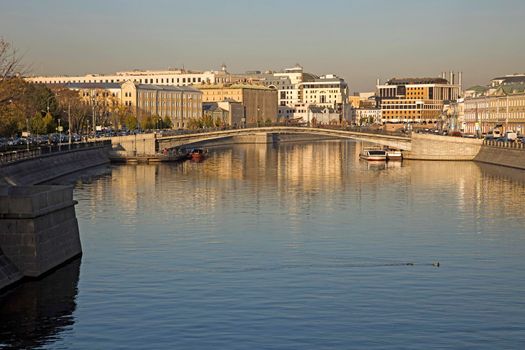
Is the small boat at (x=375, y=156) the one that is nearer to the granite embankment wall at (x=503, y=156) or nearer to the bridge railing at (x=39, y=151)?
the granite embankment wall at (x=503, y=156)

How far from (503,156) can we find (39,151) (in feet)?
128

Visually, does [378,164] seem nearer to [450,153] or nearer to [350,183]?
[450,153]

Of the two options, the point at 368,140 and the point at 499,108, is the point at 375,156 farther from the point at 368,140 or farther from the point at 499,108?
the point at 499,108

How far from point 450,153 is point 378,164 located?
7105 millimetres

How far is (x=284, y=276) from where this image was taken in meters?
31.4

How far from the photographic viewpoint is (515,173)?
7606 cm

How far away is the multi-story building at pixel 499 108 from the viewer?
11988 cm

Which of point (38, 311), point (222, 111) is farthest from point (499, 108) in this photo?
point (38, 311)

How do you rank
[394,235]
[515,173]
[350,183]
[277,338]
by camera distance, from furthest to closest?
[515,173]
[350,183]
[394,235]
[277,338]

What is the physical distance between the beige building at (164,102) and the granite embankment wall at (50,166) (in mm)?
60625

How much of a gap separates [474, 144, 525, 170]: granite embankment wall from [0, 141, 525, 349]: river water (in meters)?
22.7

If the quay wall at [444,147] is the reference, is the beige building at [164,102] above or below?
above

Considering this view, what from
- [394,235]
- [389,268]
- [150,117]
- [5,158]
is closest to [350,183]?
[5,158]

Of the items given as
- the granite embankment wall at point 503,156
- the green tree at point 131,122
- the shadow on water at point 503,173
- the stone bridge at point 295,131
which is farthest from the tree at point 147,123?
the shadow on water at point 503,173
